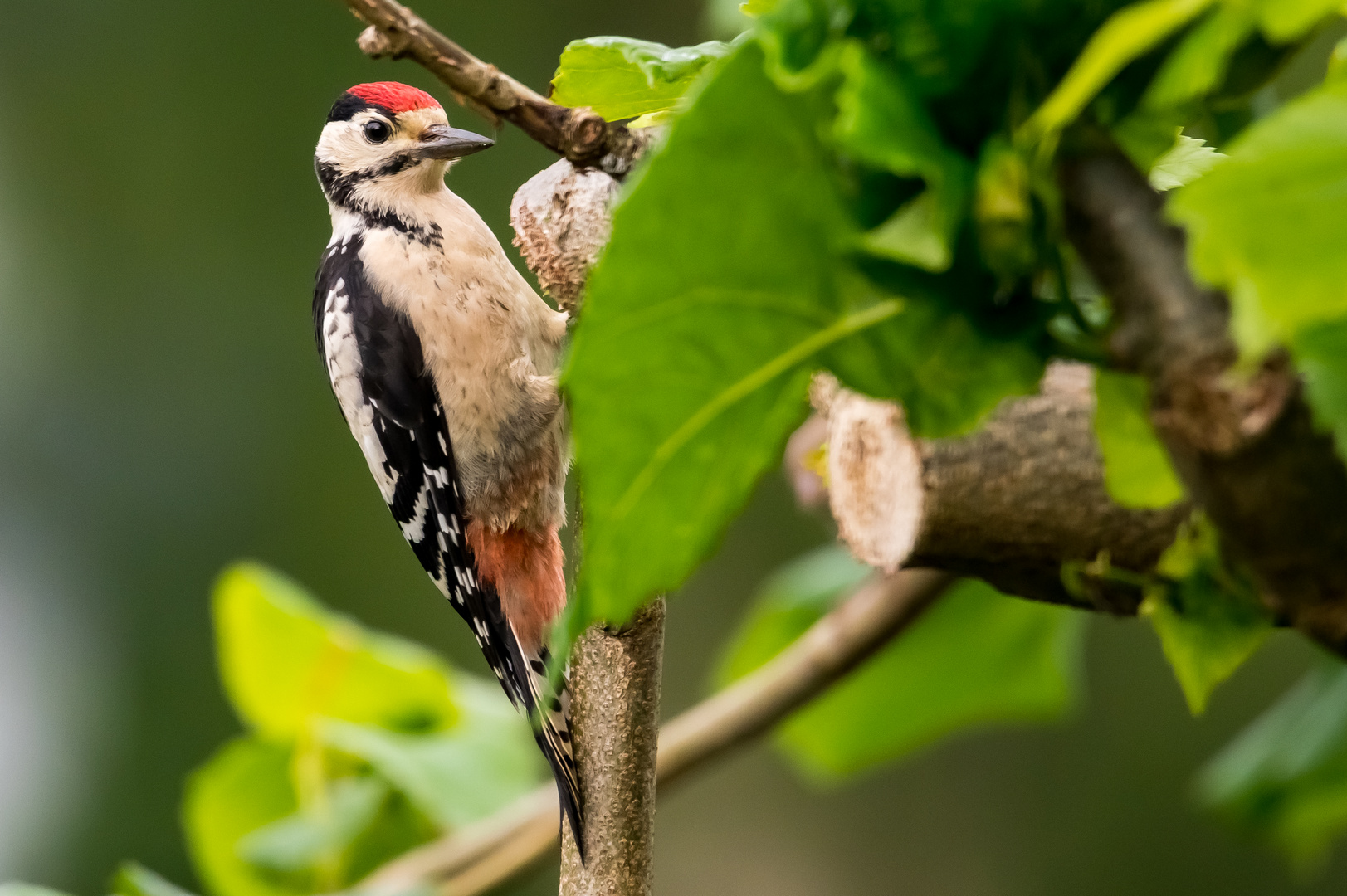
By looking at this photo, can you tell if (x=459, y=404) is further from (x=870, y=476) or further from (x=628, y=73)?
(x=628, y=73)

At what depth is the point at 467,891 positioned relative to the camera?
0.92 m

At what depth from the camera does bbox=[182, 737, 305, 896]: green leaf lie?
3.52 feet

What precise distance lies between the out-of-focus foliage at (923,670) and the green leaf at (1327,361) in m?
0.83

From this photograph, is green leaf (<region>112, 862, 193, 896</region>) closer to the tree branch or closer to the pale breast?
the tree branch

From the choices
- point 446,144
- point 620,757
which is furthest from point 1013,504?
point 446,144

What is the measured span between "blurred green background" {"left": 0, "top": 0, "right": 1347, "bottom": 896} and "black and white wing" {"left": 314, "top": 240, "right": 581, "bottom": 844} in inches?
41.9

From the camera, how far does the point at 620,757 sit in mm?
520

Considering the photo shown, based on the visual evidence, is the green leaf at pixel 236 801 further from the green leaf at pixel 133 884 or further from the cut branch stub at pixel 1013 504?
the cut branch stub at pixel 1013 504

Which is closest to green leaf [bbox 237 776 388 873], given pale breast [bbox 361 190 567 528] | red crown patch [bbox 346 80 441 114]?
pale breast [bbox 361 190 567 528]

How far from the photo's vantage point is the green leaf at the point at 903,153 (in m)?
0.22

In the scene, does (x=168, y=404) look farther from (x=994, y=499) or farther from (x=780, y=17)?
(x=780, y=17)

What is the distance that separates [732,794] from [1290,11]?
7.12ft

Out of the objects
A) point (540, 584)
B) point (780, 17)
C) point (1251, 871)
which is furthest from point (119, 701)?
point (780, 17)

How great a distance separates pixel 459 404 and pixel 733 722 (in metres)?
0.36
